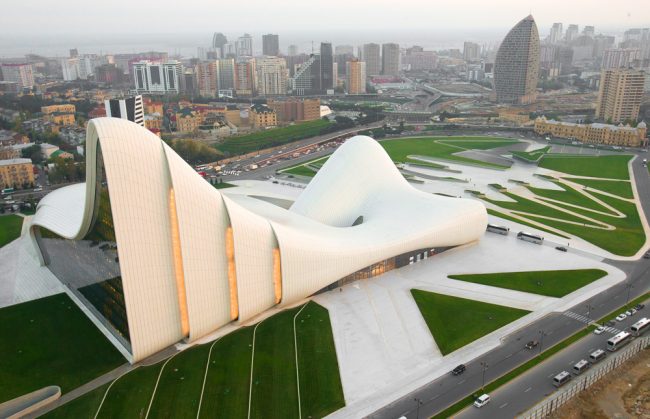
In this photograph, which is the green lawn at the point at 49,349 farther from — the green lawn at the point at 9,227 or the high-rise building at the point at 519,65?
the high-rise building at the point at 519,65

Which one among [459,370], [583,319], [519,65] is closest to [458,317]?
[459,370]

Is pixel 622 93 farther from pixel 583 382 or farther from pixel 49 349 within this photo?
pixel 49 349

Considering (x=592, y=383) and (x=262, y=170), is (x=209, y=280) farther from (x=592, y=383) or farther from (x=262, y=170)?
(x=262, y=170)

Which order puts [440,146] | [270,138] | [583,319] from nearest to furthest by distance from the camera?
[583,319] < [440,146] < [270,138]

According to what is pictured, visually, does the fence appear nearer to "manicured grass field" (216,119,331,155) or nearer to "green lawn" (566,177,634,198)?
"green lawn" (566,177,634,198)

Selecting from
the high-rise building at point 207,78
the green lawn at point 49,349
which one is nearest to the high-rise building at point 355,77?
the high-rise building at point 207,78

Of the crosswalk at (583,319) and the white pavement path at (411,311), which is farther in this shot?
the crosswalk at (583,319)
